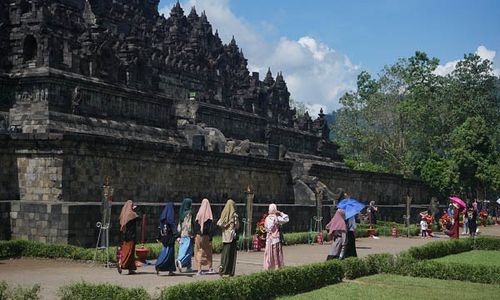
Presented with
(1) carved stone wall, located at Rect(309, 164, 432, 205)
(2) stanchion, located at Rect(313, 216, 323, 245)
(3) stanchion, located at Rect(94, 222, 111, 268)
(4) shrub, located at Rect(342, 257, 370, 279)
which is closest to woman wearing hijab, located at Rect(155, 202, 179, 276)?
(3) stanchion, located at Rect(94, 222, 111, 268)

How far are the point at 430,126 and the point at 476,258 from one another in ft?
113

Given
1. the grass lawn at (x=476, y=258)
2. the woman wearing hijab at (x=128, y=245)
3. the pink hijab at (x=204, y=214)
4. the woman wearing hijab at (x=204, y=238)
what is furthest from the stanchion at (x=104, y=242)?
the grass lawn at (x=476, y=258)

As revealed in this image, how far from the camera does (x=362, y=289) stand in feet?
40.5

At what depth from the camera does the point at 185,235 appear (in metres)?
14.1

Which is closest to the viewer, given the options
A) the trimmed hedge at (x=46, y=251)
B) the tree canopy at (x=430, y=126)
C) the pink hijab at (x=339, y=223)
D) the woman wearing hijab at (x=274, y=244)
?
the woman wearing hijab at (x=274, y=244)

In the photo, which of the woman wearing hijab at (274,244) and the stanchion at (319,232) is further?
the stanchion at (319,232)

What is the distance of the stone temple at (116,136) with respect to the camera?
62.4ft

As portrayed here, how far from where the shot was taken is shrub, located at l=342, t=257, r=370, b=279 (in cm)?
1418

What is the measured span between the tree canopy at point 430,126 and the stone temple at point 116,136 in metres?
3.74

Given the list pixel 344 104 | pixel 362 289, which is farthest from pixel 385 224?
pixel 344 104

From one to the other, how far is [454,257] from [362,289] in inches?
330

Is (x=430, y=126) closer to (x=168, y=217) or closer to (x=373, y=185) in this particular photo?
(x=373, y=185)

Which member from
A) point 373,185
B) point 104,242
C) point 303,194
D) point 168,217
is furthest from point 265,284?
point 373,185

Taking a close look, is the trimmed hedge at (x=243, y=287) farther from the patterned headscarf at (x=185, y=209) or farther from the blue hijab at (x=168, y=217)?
the patterned headscarf at (x=185, y=209)
